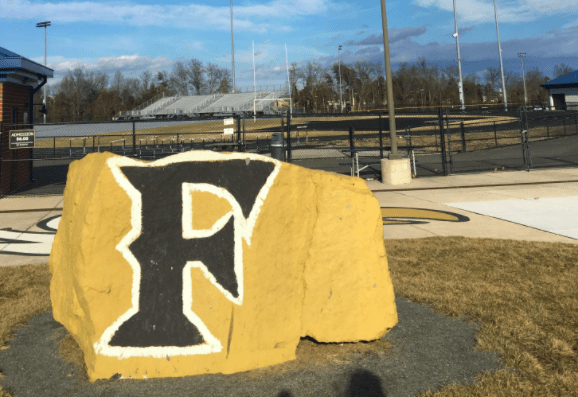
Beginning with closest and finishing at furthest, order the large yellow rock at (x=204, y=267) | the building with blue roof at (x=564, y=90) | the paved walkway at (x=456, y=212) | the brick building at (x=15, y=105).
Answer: the large yellow rock at (x=204, y=267)
the paved walkway at (x=456, y=212)
the brick building at (x=15, y=105)
the building with blue roof at (x=564, y=90)

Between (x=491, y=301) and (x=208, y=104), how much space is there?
62519mm

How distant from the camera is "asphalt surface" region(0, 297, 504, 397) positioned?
2965 millimetres

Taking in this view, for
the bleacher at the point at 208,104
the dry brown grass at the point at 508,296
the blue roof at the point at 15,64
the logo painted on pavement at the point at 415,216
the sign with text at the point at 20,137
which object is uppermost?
the bleacher at the point at 208,104

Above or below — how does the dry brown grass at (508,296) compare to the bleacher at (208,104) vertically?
below

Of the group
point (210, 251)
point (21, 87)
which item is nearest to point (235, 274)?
point (210, 251)

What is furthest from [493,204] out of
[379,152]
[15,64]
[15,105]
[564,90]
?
[564,90]

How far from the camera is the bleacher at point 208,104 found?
57.8 meters

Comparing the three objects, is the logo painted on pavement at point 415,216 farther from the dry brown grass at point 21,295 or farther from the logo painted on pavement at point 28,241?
the logo painted on pavement at point 28,241

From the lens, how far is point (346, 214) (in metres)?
3.60

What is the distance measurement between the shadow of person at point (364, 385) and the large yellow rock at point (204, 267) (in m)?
0.43

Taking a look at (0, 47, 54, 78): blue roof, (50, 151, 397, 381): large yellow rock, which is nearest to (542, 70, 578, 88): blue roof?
(0, 47, 54, 78): blue roof

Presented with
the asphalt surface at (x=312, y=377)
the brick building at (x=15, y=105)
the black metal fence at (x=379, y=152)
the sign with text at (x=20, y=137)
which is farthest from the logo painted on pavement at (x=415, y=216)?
the brick building at (x=15, y=105)

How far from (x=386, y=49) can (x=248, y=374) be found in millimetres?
12416

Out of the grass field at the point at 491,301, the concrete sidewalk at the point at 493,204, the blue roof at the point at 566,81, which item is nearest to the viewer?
the grass field at the point at 491,301
